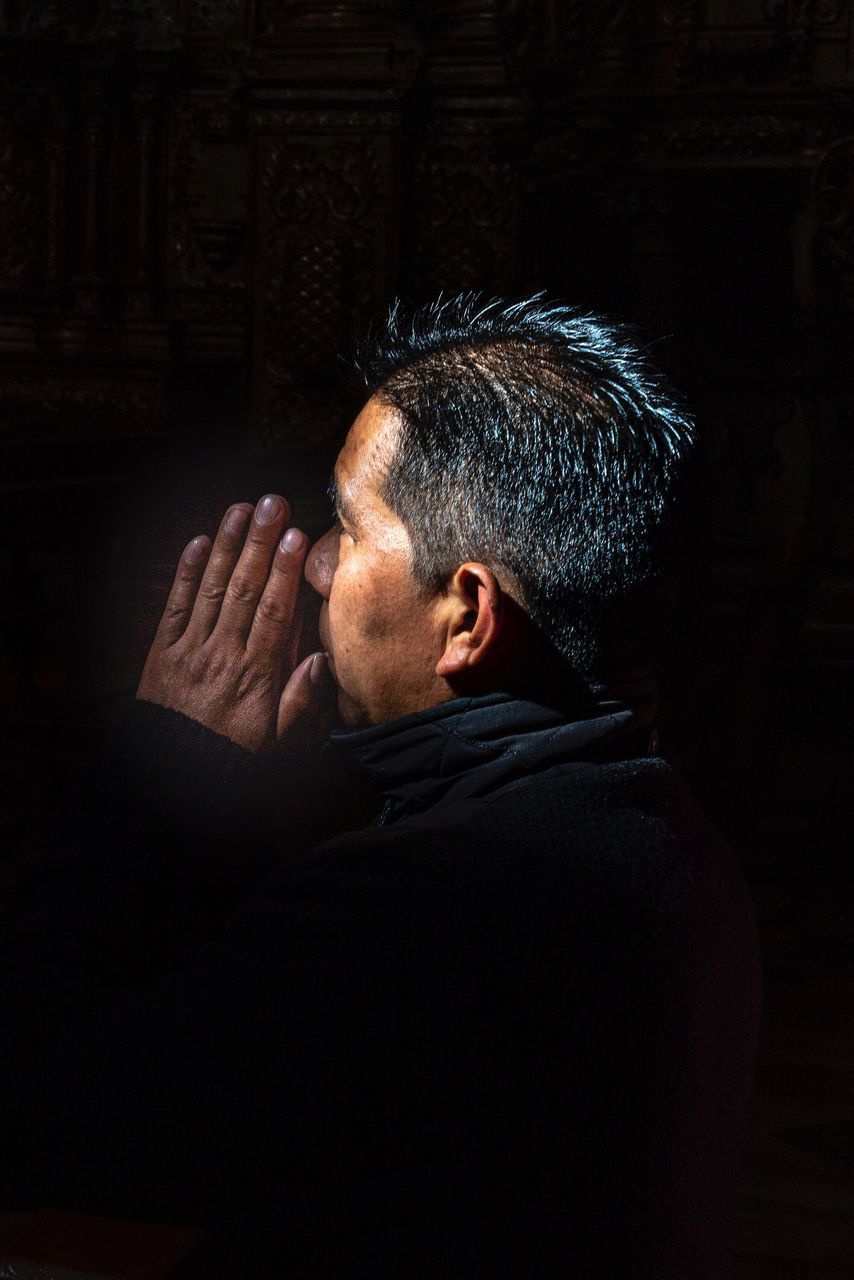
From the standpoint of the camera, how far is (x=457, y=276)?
241 inches

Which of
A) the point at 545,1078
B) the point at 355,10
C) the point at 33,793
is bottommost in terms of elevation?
the point at 33,793

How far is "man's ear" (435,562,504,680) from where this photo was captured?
1125 millimetres

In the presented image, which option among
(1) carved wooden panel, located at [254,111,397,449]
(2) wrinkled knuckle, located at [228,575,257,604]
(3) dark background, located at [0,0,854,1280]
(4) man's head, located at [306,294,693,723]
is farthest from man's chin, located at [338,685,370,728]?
(1) carved wooden panel, located at [254,111,397,449]

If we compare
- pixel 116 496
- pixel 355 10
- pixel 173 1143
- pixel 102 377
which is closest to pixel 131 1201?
pixel 173 1143

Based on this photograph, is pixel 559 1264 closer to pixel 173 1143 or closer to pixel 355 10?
pixel 173 1143

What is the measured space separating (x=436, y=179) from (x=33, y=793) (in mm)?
3599

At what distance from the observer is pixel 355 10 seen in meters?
5.31

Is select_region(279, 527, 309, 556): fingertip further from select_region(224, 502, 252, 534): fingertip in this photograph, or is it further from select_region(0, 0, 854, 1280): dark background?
select_region(0, 0, 854, 1280): dark background

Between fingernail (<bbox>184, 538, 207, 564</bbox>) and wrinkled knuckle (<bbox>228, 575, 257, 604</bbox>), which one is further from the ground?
fingernail (<bbox>184, 538, 207, 564</bbox>)

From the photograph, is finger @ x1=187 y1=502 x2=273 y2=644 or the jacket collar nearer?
the jacket collar

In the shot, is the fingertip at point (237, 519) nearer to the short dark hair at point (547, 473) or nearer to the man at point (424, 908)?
the man at point (424, 908)

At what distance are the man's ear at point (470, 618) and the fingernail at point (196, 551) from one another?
238 millimetres

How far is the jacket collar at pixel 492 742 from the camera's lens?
1.10 m

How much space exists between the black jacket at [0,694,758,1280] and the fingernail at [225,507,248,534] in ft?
1.16
